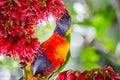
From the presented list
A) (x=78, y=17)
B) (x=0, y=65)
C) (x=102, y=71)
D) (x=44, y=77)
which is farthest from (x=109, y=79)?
(x=78, y=17)

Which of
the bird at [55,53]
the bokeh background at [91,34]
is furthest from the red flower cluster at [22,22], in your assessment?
the bokeh background at [91,34]

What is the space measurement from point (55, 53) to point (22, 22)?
0.14 metres

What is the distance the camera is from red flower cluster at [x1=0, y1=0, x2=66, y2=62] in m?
0.67

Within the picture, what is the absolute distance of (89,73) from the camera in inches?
28.0

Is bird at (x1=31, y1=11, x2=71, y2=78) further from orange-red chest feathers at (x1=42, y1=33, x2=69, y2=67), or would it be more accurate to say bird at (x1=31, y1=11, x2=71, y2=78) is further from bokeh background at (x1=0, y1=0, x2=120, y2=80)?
bokeh background at (x1=0, y1=0, x2=120, y2=80)

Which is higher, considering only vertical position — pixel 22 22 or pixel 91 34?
pixel 22 22

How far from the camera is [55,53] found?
799mm

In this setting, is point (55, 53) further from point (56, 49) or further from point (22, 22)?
point (22, 22)

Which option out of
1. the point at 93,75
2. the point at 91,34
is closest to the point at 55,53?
the point at 93,75

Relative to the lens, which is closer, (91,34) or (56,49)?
(56,49)

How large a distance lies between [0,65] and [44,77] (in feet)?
1.00

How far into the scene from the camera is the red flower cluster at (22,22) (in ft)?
2.21

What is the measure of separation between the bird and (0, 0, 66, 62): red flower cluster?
4 cm

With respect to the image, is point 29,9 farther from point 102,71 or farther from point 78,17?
point 78,17
